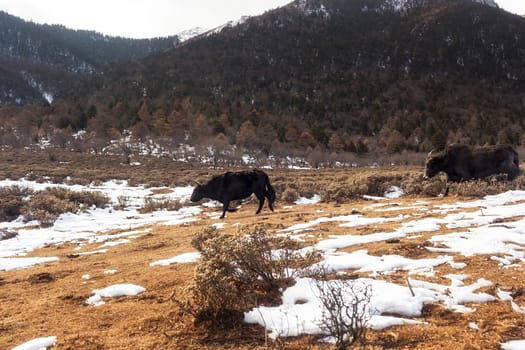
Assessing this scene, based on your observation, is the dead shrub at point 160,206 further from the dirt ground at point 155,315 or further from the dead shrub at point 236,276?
the dead shrub at point 236,276

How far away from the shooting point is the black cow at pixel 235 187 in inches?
592

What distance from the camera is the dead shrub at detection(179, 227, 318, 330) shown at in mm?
4258

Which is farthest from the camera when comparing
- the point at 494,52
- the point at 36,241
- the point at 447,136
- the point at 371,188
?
the point at 494,52

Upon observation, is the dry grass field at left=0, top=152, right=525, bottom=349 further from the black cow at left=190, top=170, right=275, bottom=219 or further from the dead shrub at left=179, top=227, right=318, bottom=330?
the black cow at left=190, top=170, right=275, bottom=219

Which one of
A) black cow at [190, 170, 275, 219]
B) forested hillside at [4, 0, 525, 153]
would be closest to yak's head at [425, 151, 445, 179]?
black cow at [190, 170, 275, 219]

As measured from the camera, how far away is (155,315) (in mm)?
4652

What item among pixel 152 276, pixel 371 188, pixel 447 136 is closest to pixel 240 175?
pixel 371 188

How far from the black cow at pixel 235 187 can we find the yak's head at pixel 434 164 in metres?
6.98

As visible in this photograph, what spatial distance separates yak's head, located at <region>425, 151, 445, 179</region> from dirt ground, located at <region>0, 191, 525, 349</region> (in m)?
9.99

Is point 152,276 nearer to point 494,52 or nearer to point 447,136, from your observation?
point 447,136

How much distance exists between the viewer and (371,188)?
746 inches

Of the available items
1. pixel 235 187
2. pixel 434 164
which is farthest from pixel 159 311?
pixel 434 164

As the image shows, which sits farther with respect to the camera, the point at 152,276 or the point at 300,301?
the point at 152,276

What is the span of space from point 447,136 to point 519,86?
58.8m
